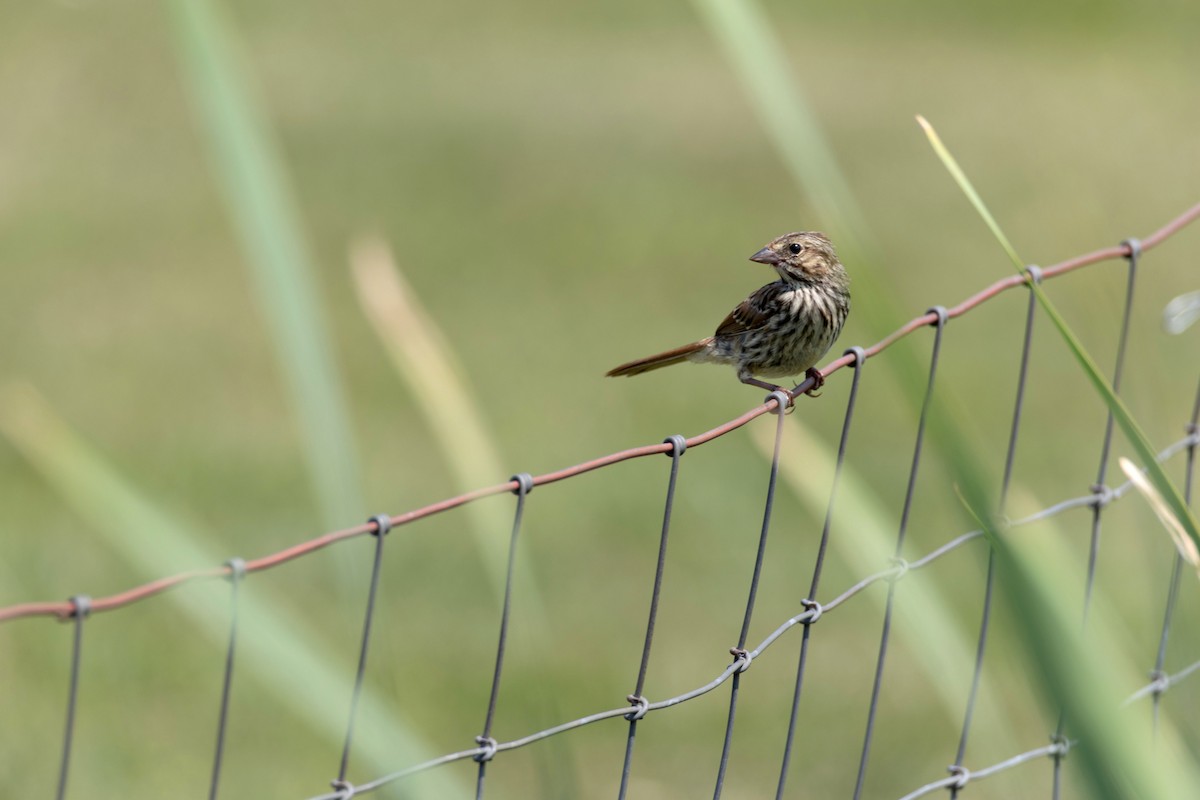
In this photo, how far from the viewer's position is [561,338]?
10.1 meters

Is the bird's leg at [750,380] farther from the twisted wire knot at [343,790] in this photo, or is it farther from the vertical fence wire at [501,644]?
the twisted wire knot at [343,790]

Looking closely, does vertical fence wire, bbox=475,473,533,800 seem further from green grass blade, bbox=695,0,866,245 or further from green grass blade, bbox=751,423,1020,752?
green grass blade, bbox=695,0,866,245

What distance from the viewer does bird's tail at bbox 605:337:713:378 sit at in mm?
3769

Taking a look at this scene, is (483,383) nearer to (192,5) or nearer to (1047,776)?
(1047,776)

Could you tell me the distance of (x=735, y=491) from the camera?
319 inches

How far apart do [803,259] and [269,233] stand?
2.79 m

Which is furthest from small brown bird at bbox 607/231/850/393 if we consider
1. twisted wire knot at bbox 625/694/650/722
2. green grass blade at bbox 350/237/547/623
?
green grass blade at bbox 350/237/547/623

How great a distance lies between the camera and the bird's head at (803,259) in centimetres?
374

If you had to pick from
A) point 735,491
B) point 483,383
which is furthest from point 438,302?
point 735,491

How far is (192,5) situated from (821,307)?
277 cm

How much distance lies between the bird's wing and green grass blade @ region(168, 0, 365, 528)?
8.68 feet

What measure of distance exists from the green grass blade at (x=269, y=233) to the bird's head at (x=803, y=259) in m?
2.64

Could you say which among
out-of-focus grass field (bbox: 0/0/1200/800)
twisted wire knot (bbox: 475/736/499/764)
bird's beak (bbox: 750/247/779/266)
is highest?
out-of-focus grass field (bbox: 0/0/1200/800)

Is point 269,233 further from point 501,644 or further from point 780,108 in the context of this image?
point 501,644
